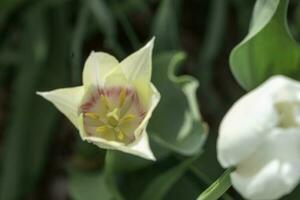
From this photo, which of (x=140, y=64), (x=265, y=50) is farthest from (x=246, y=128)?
(x=265, y=50)

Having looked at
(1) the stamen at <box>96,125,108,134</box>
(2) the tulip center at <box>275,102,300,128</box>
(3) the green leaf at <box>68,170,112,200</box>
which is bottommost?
(3) the green leaf at <box>68,170,112,200</box>

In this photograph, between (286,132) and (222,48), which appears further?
(222,48)

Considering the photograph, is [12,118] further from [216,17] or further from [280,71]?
[280,71]

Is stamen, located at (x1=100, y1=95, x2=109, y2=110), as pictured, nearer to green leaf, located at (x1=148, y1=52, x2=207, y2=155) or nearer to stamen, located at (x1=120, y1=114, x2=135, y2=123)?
stamen, located at (x1=120, y1=114, x2=135, y2=123)

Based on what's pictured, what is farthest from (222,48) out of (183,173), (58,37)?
(183,173)

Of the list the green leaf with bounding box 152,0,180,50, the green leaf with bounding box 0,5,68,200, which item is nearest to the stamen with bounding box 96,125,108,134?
the green leaf with bounding box 152,0,180,50

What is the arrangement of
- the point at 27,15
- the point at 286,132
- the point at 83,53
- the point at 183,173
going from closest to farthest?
the point at 286,132 → the point at 183,173 → the point at 27,15 → the point at 83,53

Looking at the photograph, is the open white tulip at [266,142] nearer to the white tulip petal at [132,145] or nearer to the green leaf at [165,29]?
the white tulip petal at [132,145]
